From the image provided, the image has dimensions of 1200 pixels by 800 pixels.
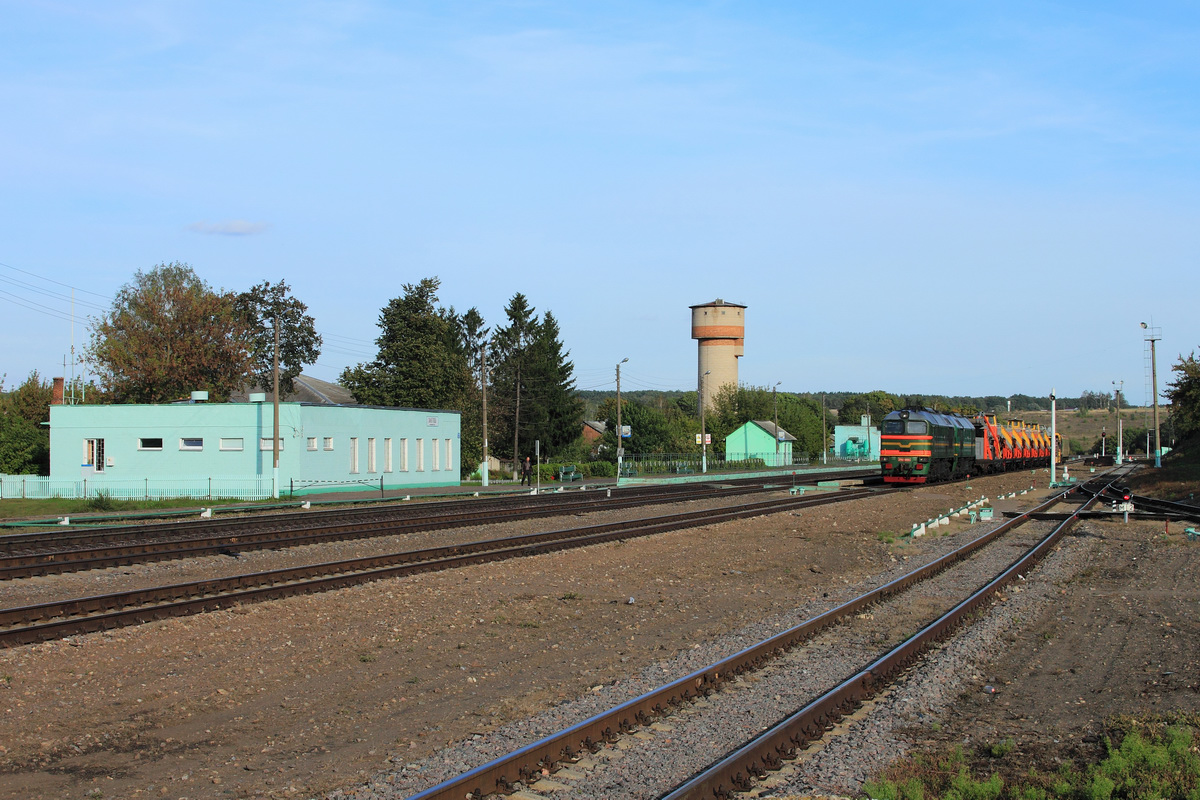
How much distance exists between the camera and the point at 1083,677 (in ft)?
31.1

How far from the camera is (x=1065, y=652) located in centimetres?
1068

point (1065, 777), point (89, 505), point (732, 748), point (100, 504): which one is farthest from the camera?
point (89, 505)

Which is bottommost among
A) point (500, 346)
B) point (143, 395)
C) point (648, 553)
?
point (648, 553)

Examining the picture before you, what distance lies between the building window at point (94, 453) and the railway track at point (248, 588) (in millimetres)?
29724

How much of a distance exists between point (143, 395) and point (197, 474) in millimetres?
20333

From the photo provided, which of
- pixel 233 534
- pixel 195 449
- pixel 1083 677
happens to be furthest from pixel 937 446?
pixel 1083 677

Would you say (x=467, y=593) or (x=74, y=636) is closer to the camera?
(x=74, y=636)

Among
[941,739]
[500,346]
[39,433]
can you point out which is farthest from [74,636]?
[500,346]

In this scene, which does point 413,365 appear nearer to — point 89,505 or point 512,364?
point 512,364

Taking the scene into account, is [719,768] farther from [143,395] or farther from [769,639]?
[143,395]

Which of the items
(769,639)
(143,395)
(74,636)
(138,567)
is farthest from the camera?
(143,395)

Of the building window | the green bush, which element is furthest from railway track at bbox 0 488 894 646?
the building window

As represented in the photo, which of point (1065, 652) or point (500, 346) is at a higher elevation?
point (500, 346)

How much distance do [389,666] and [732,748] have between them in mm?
4482
